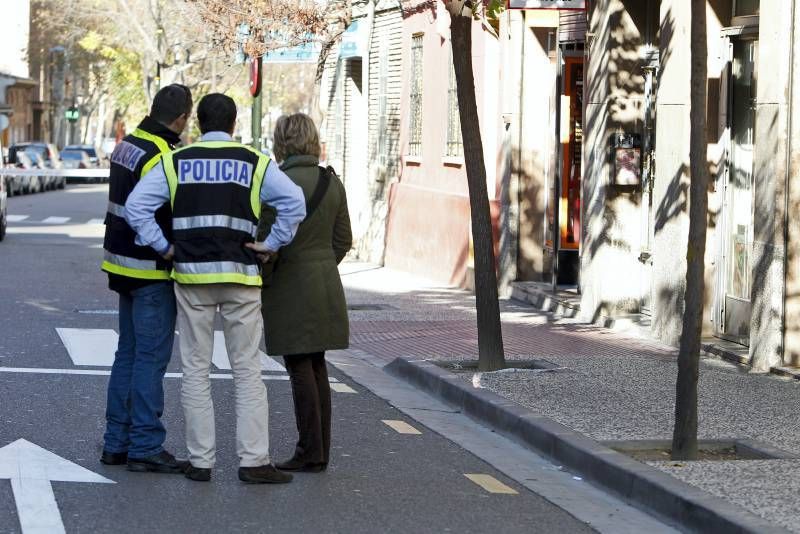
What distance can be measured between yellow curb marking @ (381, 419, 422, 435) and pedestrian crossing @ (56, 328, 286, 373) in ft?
6.15

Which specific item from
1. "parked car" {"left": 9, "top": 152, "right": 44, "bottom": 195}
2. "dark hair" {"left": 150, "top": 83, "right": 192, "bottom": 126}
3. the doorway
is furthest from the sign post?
"parked car" {"left": 9, "top": 152, "right": 44, "bottom": 195}

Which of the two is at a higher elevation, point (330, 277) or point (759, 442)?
point (330, 277)

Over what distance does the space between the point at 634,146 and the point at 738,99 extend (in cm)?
221

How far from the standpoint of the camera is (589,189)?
647 inches

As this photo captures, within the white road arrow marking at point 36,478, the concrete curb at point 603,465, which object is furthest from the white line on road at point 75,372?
the white road arrow marking at point 36,478

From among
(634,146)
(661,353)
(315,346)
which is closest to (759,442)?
(315,346)

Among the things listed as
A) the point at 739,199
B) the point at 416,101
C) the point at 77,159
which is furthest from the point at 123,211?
the point at 77,159

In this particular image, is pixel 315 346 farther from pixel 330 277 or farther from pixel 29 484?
pixel 29 484

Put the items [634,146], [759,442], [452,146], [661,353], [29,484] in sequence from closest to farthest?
[29,484], [759,442], [661,353], [634,146], [452,146]

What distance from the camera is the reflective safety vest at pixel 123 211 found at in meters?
7.92

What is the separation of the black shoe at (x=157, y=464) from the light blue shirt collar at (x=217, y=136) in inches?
62.5

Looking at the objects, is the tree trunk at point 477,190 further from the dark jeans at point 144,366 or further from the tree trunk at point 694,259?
the dark jeans at point 144,366

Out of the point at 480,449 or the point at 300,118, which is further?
the point at 480,449

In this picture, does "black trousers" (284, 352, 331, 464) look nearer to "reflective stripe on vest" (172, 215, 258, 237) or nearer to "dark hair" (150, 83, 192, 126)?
"reflective stripe on vest" (172, 215, 258, 237)
